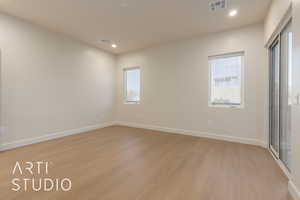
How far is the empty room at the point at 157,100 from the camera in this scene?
173 centimetres

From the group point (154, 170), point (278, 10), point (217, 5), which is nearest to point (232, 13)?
point (217, 5)

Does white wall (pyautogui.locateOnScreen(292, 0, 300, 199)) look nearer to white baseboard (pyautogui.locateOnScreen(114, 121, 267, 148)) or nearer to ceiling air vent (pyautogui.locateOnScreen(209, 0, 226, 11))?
ceiling air vent (pyautogui.locateOnScreen(209, 0, 226, 11))

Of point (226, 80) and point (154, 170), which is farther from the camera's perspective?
point (226, 80)

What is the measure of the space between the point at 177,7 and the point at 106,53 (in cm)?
335

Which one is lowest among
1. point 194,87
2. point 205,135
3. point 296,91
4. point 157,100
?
point 205,135

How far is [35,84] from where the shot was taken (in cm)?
329

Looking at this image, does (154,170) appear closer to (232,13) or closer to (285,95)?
(285,95)

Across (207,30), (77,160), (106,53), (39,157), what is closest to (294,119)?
(207,30)

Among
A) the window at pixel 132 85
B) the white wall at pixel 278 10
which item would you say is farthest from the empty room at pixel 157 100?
the window at pixel 132 85

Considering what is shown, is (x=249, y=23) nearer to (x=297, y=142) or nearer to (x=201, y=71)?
(x=201, y=71)

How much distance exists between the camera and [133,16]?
2.95 m

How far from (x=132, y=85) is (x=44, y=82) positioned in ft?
9.04

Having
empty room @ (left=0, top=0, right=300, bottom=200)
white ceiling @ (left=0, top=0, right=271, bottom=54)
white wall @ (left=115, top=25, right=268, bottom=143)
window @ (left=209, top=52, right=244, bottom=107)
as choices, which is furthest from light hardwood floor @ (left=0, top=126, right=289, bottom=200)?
white ceiling @ (left=0, top=0, right=271, bottom=54)

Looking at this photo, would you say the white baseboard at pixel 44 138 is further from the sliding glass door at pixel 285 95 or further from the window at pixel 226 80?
the sliding glass door at pixel 285 95
